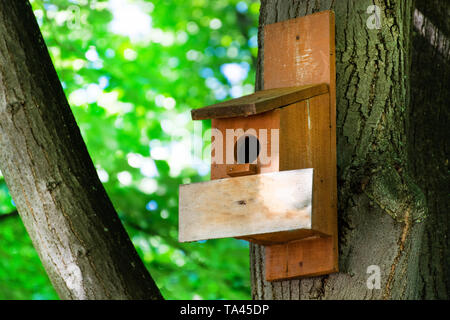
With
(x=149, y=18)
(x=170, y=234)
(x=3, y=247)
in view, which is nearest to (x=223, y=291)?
(x=170, y=234)

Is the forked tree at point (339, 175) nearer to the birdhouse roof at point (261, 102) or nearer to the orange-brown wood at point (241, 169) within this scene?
the birdhouse roof at point (261, 102)

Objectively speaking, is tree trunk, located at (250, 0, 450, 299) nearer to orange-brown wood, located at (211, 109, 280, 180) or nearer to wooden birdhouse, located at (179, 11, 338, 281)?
wooden birdhouse, located at (179, 11, 338, 281)

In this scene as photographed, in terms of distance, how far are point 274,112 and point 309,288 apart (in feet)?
2.24

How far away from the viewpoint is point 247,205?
222 centimetres

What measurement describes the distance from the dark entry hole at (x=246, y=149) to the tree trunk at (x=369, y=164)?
0.36 m

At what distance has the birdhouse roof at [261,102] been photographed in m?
2.23

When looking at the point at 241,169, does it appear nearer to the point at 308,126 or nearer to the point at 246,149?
the point at 246,149

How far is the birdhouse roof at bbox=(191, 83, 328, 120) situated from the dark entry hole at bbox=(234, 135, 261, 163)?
99 mm

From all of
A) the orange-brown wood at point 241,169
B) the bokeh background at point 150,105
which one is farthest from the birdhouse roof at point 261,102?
the bokeh background at point 150,105

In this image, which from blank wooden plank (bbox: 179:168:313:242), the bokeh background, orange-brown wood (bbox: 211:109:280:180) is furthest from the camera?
the bokeh background

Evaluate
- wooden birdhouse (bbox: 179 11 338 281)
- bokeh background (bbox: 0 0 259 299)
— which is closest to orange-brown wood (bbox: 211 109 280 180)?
wooden birdhouse (bbox: 179 11 338 281)

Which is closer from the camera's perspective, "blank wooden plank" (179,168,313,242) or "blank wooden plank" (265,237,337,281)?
"blank wooden plank" (179,168,313,242)

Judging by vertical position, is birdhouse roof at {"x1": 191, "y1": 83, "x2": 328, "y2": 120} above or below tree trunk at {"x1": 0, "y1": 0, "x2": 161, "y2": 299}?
above

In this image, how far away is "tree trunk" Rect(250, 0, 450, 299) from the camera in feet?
7.63
